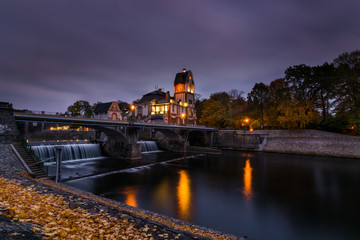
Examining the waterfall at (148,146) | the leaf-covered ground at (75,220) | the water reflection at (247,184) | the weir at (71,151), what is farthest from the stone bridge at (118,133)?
the water reflection at (247,184)

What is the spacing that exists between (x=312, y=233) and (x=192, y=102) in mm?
60256

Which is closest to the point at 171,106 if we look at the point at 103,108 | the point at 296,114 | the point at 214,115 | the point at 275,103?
the point at 214,115

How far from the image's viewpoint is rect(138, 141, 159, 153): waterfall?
48588 mm

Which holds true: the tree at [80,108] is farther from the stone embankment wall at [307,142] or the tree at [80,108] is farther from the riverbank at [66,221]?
the riverbank at [66,221]

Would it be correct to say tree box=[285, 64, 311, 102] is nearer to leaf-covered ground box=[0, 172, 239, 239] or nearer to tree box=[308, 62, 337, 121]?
tree box=[308, 62, 337, 121]

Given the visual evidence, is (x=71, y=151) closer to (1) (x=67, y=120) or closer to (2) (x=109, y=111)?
(1) (x=67, y=120)

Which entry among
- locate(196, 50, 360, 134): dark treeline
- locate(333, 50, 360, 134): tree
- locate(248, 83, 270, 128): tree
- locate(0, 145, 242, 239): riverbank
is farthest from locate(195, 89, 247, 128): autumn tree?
locate(0, 145, 242, 239): riverbank

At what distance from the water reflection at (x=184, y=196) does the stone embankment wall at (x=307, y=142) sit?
109 feet

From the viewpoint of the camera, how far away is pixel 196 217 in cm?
1295

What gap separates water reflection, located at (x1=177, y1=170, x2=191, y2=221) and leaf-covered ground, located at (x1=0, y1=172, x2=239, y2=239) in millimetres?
4646

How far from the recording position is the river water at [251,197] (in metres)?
11.9

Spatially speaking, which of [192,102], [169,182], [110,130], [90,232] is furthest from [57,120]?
[192,102]

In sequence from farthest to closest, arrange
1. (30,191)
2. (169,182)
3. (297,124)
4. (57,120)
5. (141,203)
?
(297,124), (57,120), (169,182), (141,203), (30,191)

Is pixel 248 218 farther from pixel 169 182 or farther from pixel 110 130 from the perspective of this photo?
pixel 110 130
